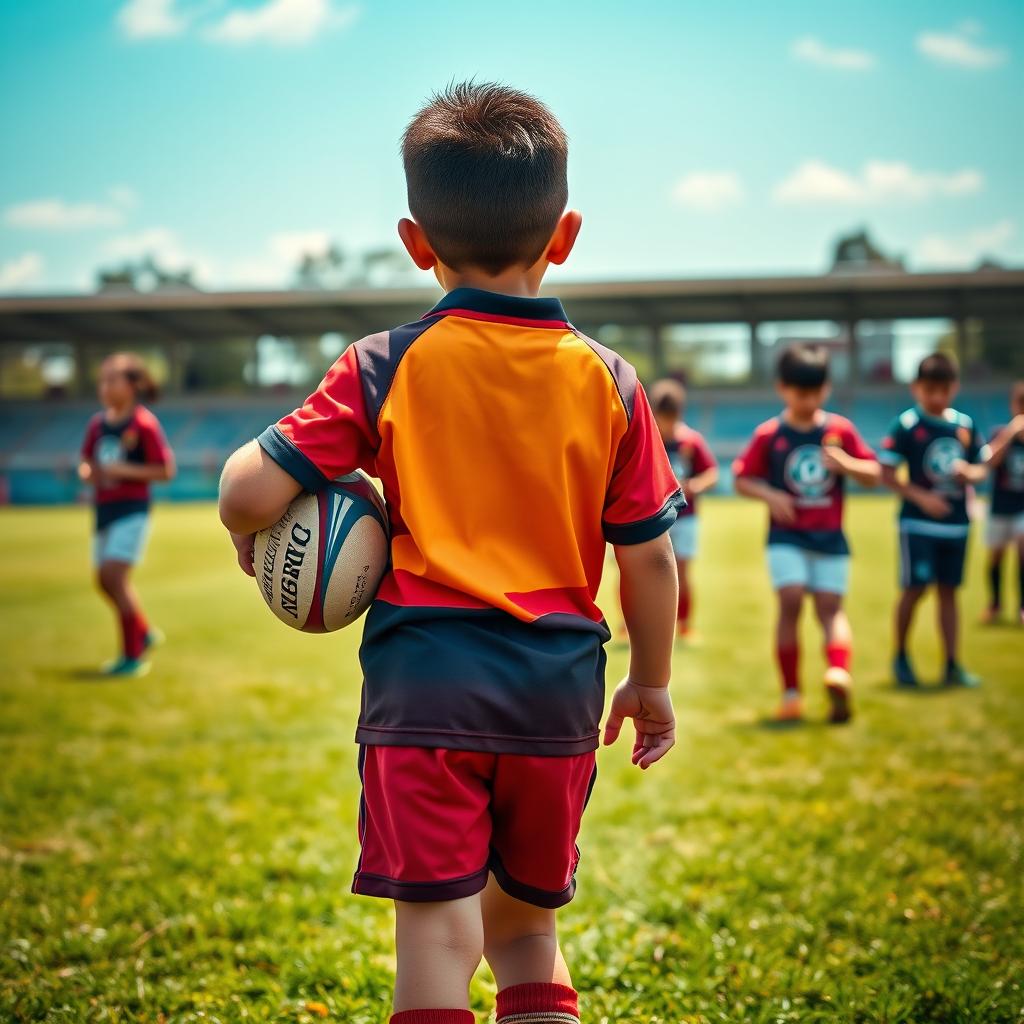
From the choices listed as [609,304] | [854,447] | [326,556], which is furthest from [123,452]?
[609,304]

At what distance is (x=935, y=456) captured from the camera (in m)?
7.07

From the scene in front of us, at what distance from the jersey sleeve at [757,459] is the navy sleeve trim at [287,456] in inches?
184

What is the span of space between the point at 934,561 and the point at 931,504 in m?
0.55

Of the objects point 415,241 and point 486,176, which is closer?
point 486,176

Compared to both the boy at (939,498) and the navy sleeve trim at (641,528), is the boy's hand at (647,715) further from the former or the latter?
the boy at (939,498)

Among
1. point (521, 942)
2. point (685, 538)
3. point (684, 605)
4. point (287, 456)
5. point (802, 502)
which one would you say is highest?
point (287, 456)

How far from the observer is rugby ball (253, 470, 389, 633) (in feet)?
6.61

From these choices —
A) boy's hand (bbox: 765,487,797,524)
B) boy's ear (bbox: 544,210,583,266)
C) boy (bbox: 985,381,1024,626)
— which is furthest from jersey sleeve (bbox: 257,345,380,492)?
boy (bbox: 985,381,1024,626)

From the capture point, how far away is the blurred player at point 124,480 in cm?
754

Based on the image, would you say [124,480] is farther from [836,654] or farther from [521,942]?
[521,942]

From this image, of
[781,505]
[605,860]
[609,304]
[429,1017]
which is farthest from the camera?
[609,304]

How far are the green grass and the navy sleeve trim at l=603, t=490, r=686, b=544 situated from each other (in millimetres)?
1362

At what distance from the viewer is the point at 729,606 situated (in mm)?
11758

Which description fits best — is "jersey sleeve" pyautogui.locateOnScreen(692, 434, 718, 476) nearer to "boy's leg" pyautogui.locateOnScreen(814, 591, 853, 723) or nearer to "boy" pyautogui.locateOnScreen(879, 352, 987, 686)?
"boy" pyautogui.locateOnScreen(879, 352, 987, 686)
